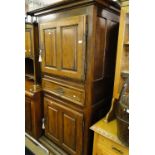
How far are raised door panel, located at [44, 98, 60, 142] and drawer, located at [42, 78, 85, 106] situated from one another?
0.16 m

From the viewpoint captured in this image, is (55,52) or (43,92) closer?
(55,52)

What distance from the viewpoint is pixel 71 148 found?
5.16 ft

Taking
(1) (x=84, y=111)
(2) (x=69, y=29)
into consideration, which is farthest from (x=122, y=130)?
(2) (x=69, y=29)

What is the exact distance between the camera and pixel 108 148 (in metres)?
1.21

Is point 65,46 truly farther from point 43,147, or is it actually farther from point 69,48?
point 43,147

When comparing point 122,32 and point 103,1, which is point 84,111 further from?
point 103,1

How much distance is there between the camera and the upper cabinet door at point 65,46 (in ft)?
4.12

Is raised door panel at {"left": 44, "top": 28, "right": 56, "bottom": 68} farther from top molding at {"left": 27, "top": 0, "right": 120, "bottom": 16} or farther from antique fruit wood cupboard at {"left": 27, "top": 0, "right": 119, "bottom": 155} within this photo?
top molding at {"left": 27, "top": 0, "right": 120, "bottom": 16}

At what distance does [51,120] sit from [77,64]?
840 mm
